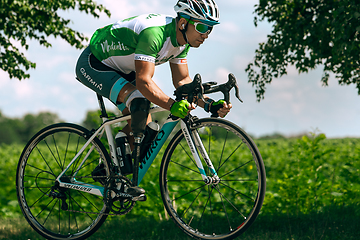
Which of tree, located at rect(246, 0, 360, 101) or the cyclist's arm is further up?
tree, located at rect(246, 0, 360, 101)

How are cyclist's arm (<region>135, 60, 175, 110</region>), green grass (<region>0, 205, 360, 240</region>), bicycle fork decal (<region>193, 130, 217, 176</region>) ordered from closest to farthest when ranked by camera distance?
1. cyclist's arm (<region>135, 60, 175, 110</region>)
2. bicycle fork decal (<region>193, 130, 217, 176</region>)
3. green grass (<region>0, 205, 360, 240</region>)

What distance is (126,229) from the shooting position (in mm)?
4594

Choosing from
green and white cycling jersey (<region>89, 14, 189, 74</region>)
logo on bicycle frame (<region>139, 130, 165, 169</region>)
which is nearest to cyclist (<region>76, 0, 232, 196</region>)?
green and white cycling jersey (<region>89, 14, 189, 74</region>)

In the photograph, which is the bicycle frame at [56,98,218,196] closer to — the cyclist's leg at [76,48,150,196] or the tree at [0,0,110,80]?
the cyclist's leg at [76,48,150,196]

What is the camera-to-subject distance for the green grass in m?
4.12

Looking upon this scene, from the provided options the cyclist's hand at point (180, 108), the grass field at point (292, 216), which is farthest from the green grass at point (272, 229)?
the cyclist's hand at point (180, 108)

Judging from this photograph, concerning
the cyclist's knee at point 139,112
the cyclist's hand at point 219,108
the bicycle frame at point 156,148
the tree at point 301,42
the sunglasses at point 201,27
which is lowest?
the bicycle frame at point 156,148

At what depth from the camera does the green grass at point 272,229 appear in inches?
162

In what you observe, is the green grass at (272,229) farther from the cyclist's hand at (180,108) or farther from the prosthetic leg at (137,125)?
the cyclist's hand at (180,108)

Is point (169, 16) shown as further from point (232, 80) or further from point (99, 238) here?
point (99, 238)

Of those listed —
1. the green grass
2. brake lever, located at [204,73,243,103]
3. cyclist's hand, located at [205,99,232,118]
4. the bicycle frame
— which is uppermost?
brake lever, located at [204,73,243,103]

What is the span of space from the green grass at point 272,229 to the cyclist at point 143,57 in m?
1.14

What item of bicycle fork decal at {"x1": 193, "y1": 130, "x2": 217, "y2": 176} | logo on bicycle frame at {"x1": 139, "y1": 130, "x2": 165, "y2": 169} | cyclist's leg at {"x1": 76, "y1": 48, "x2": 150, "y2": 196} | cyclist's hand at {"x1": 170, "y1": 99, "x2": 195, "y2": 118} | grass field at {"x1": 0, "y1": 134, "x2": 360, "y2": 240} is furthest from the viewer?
grass field at {"x1": 0, "y1": 134, "x2": 360, "y2": 240}

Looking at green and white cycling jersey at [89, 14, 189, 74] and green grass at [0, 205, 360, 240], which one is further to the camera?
green grass at [0, 205, 360, 240]
